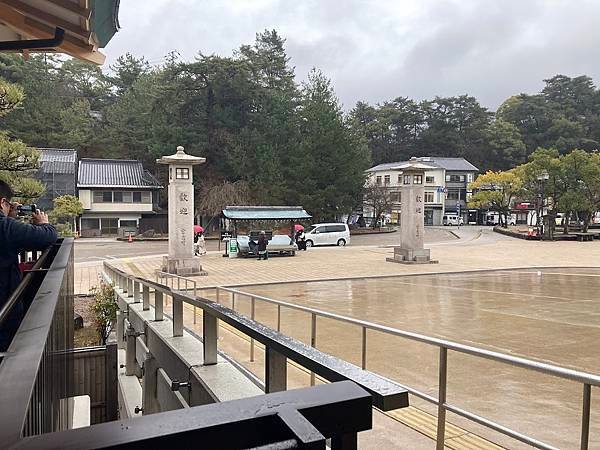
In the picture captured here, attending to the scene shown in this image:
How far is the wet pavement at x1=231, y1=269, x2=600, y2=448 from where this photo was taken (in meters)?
4.26

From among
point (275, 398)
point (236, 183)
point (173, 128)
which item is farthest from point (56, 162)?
point (275, 398)

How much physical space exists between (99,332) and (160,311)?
177 inches

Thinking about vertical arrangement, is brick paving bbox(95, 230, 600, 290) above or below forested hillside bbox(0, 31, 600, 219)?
below

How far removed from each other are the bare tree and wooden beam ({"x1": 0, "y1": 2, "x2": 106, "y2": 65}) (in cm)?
3650

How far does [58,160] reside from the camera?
35.0 m

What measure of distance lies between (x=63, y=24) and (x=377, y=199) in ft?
124

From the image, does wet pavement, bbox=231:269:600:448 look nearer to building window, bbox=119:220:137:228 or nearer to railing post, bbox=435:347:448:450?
railing post, bbox=435:347:448:450

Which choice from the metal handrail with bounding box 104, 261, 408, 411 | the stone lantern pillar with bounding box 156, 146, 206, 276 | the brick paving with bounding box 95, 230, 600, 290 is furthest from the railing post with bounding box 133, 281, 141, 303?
the stone lantern pillar with bounding box 156, 146, 206, 276

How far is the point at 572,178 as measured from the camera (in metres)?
31.0

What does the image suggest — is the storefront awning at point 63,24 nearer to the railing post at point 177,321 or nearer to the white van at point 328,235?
the railing post at point 177,321

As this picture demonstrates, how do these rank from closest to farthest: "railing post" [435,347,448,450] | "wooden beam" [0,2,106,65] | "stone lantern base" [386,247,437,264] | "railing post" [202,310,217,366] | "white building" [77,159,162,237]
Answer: "railing post" [435,347,448,450] → "wooden beam" [0,2,106,65] → "railing post" [202,310,217,366] → "stone lantern base" [386,247,437,264] → "white building" [77,159,162,237]

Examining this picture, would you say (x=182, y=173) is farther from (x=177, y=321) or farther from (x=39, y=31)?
(x=39, y=31)

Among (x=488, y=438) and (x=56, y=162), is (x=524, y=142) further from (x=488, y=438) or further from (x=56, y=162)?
(x=488, y=438)

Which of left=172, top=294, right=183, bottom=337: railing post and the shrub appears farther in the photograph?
the shrub
